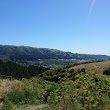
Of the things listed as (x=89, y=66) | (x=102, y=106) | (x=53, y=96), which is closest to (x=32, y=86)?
(x=53, y=96)

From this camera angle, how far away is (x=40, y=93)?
1856 cm

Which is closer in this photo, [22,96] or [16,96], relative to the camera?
[16,96]

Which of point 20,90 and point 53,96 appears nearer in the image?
point 53,96

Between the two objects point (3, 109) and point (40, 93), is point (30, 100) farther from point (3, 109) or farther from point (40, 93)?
point (3, 109)

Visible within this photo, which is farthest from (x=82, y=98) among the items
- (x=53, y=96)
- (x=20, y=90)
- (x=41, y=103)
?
(x=20, y=90)

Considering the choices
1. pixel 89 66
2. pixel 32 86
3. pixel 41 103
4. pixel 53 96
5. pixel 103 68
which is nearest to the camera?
pixel 53 96

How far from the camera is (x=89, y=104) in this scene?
11.2m

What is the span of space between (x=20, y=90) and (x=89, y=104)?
27.5 feet

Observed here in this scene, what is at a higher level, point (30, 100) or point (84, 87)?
point (84, 87)

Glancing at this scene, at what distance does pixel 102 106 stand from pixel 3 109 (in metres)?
5.32

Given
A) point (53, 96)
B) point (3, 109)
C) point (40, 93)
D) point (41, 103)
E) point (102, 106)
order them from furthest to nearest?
point (40, 93) → point (41, 103) → point (3, 109) → point (53, 96) → point (102, 106)

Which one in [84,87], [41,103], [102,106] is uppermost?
[84,87]

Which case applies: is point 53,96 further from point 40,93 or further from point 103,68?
point 103,68

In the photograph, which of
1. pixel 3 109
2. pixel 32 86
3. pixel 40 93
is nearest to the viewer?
pixel 3 109
